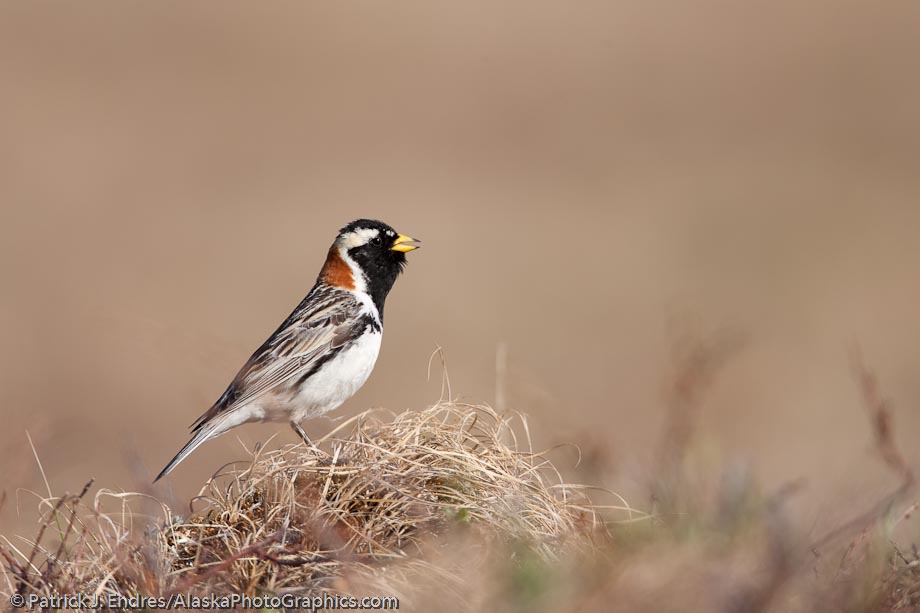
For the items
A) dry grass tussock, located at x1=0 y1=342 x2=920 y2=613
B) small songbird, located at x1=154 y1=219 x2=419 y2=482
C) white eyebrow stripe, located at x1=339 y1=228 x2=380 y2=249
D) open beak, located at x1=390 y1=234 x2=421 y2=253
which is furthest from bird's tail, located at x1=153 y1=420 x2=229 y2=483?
open beak, located at x1=390 y1=234 x2=421 y2=253

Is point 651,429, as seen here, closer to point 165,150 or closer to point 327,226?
point 327,226

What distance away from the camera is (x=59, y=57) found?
1157 inches

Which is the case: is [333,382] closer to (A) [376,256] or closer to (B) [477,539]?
(A) [376,256]

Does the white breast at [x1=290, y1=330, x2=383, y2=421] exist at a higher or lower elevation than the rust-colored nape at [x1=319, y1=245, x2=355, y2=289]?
lower

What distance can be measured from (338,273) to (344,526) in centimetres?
346

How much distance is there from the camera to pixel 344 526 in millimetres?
4754

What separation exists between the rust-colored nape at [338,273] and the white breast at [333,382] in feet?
2.23

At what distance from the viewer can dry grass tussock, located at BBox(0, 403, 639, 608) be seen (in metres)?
4.43

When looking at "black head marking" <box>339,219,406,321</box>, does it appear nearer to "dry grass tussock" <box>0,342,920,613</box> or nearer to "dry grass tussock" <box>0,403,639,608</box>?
"dry grass tussock" <box>0,342,920,613</box>

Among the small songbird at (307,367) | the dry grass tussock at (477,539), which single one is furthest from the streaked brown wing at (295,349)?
the dry grass tussock at (477,539)

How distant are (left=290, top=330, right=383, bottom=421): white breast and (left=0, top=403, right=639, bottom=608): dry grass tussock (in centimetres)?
188

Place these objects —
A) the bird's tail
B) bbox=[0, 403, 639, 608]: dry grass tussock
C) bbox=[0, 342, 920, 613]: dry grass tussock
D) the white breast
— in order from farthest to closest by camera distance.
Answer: the white breast
the bird's tail
bbox=[0, 403, 639, 608]: dry grass tussock
bbox=[0, 342, 920, 613]: dry grass tussock

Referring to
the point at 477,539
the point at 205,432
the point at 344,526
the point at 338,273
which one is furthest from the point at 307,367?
the point at 477,539

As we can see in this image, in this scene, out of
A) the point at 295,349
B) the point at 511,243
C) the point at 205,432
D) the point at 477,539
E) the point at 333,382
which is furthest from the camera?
the point at 511,243
